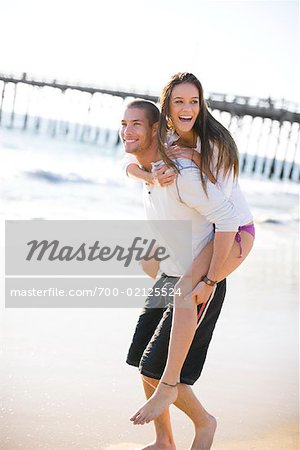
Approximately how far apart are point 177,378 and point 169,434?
0.40 meters

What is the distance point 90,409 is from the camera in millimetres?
3512

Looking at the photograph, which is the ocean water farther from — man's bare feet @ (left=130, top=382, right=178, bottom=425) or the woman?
man's bare feet @ (left=130, top=382, right=178, bottom=425)

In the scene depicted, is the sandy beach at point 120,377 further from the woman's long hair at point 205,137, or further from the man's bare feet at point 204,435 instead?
the woman's long hair at point 205,137

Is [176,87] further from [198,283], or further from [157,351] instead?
[157,351]

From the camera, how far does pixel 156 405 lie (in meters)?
2.77

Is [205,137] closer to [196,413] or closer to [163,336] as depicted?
[163,336]

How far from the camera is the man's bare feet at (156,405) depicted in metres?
2.76

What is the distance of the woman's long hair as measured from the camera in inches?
108

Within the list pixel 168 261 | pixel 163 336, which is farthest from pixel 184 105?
pixel 163 336

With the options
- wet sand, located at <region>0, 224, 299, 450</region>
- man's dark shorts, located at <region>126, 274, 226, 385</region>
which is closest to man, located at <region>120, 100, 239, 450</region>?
man's dark shorts, located at <region>126, 274, 226, 385</region>

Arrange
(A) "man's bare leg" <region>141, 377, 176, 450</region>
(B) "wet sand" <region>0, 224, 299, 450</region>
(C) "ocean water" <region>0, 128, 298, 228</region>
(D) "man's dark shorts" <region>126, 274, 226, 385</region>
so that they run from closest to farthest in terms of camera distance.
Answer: (D) "man's dark shorts" <region>126, 274, 226, 385</region> < (A) "man's bare leg" <region>141, 377, 176, 450</region> < (B) "wet sand" <region>0, 224, 299, 450</region> < (C) "ocean water" <region>0, 128, 298, 228</region>

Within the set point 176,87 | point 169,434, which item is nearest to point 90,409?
point 169,434

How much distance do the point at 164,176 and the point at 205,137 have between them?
0.22 m

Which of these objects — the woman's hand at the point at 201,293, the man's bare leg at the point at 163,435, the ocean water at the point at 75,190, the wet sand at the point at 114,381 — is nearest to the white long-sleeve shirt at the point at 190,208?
the woman's hand at the point at 201,293
